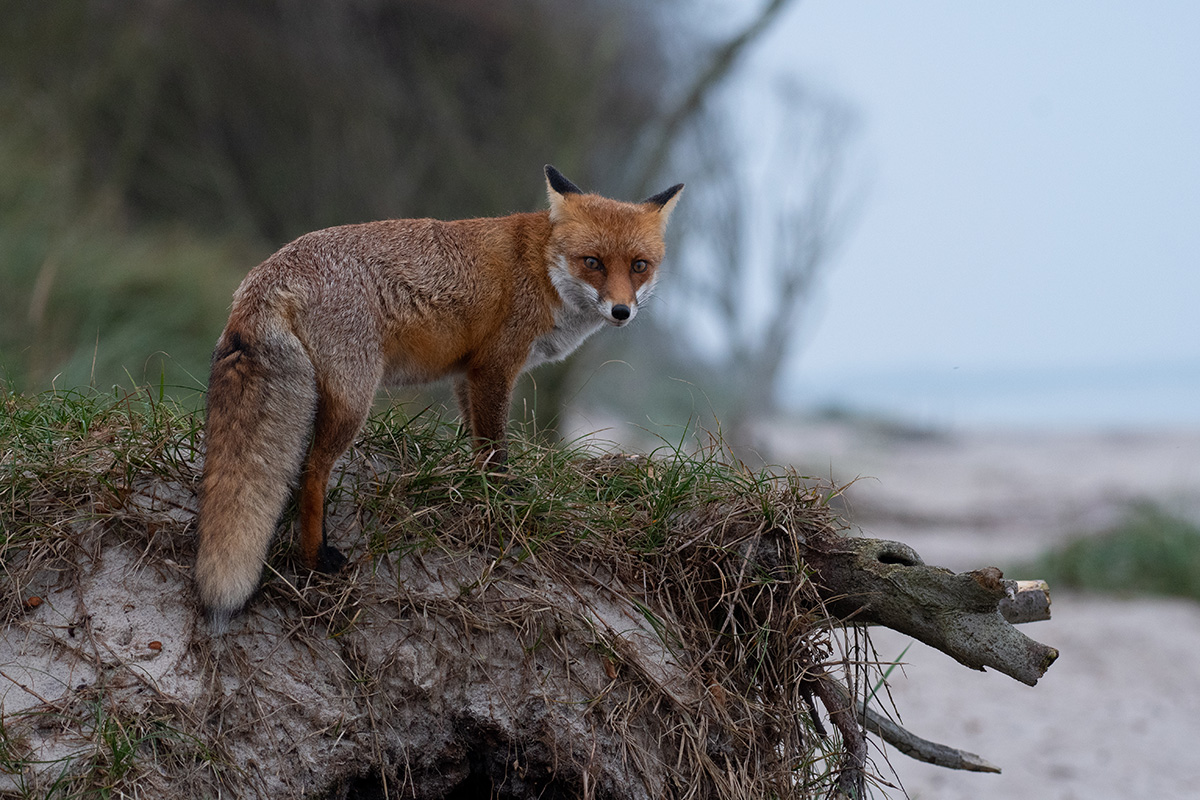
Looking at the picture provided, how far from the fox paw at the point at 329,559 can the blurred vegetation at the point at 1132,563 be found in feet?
28.5

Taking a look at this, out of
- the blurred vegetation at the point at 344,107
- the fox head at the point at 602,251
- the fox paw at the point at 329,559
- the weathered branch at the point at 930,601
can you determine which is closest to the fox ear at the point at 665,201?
the fox head at the point at 602,251

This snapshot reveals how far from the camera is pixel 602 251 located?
3600 mm

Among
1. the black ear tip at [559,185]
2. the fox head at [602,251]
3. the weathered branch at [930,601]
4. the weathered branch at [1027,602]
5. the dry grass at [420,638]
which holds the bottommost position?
the dry grass at [420,638]

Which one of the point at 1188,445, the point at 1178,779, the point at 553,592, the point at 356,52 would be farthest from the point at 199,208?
the point at 1188,445

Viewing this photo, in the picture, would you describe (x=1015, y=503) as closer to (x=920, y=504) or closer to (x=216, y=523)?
(x=920, y=504)

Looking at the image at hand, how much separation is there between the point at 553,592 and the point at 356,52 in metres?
12.9

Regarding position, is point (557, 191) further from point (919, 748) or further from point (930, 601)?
point (919, 748)

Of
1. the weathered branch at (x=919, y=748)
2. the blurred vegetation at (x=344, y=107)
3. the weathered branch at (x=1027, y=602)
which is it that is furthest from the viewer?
the blurred vegetation at (x=344, y=107)

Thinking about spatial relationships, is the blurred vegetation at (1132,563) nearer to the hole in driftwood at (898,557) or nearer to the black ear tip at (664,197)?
the black ear tip at (664,197)

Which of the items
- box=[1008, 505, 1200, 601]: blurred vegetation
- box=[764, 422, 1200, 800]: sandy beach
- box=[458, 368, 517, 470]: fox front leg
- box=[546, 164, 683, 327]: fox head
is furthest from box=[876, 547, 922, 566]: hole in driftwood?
box=[1008, 505, 1200, 601]: blurred vegetation

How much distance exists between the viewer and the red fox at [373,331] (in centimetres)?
263

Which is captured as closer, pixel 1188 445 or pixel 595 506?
pixel 595 506

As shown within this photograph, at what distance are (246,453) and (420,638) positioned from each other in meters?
0.80

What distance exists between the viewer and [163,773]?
239 cm
